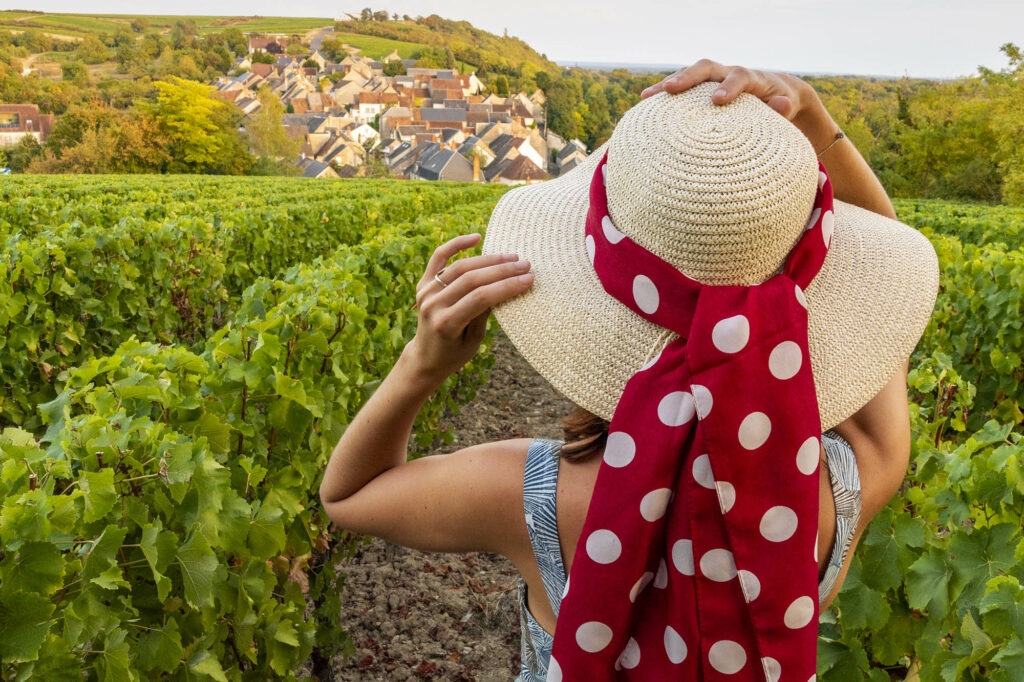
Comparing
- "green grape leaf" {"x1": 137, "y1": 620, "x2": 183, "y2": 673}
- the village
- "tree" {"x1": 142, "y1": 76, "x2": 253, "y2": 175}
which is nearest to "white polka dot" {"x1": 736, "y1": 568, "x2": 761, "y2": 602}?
"green grape leaf" {"x1": 137, "y1": 620, "x2": 183, "y2": 673}

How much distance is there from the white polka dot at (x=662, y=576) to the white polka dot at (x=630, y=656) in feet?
0.32

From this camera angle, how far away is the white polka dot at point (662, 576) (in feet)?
3.42

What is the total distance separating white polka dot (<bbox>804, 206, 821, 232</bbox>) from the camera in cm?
112

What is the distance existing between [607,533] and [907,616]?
157cm

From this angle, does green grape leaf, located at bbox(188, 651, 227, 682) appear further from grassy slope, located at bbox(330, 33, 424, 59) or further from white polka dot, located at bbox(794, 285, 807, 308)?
grassy slope, located at bbox(330, 33, 424, 59)

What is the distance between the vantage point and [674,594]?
1016mm

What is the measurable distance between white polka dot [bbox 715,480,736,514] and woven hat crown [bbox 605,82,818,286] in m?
0.28

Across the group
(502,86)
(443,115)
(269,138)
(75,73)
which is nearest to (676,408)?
(269,138)

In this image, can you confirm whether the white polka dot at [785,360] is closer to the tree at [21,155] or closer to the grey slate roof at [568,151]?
the tree at [21,155]

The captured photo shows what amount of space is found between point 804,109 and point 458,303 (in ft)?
2.74

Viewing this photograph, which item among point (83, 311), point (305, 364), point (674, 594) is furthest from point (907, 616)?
point (83, 311)

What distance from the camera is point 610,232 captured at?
1.10 metres

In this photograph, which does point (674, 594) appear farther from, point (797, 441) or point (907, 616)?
point (907, 616)

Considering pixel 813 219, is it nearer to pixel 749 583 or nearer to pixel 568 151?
pixel 749 583
